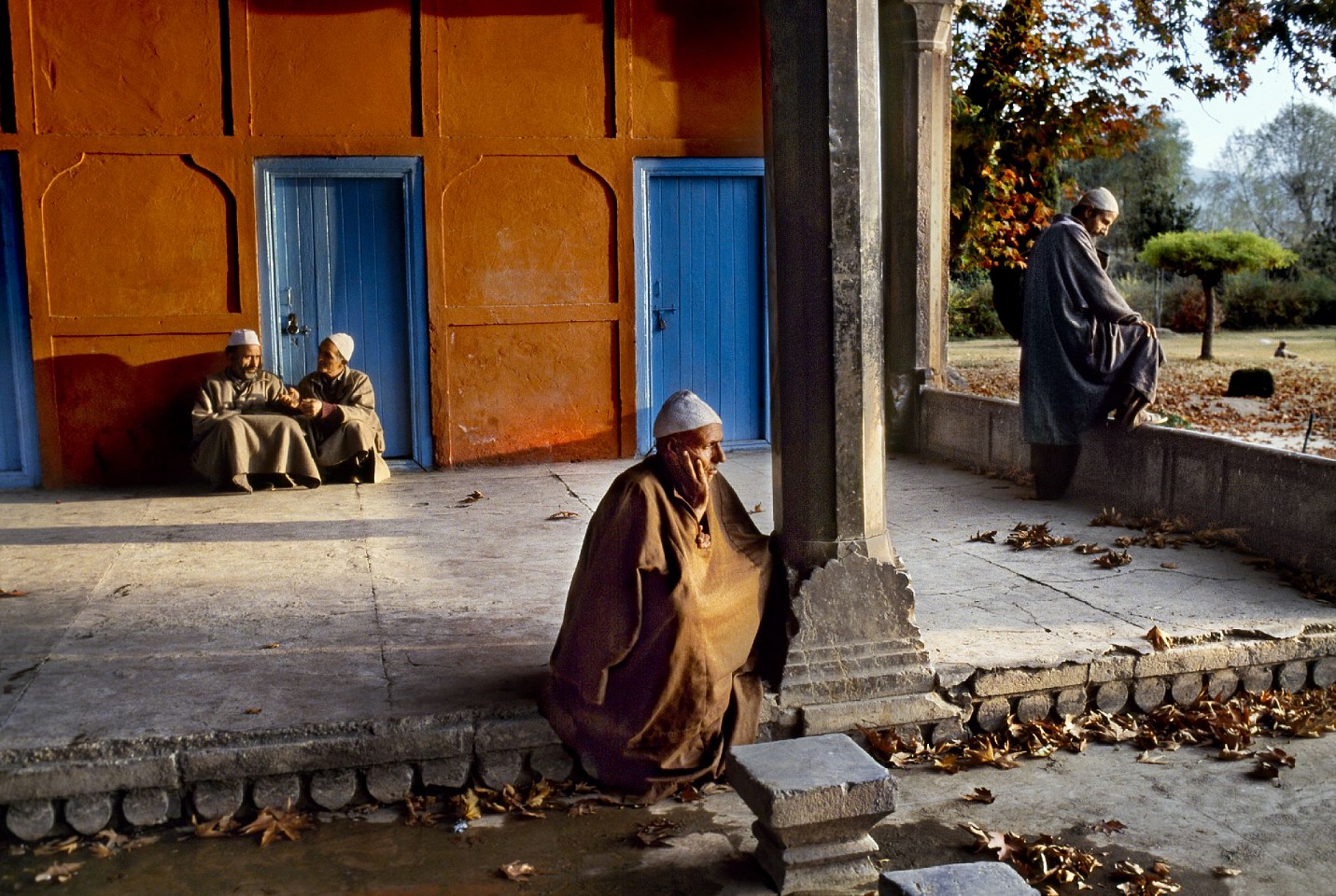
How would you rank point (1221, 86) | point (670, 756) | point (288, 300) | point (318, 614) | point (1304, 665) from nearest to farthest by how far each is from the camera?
point (670, 756) < point (1304, 665) < point (318, 614) < point (288, 300) < point (1221, 86)

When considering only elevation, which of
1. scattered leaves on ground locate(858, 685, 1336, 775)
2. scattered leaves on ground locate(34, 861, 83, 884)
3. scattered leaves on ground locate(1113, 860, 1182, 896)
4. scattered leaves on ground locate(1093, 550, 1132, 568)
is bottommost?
scattered leaves on ground locate(1113, 860, 1182, 896)

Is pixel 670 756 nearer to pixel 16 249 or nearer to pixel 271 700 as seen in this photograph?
pixel 271 700

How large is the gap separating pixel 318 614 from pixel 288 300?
4665 mm

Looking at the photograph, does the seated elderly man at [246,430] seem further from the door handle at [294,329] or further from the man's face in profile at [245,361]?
Answer: the door handle at [294,329]

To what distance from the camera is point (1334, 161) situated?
50188mm

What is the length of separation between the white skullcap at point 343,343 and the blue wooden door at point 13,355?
2.23m

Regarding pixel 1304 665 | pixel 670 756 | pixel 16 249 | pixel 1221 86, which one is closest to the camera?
pixel 670 756

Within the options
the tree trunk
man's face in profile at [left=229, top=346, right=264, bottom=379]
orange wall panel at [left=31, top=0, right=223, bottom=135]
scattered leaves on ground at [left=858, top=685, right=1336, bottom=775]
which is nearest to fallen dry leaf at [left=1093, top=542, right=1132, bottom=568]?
scattered leaves on ground at [left=858, top=685, right=1336, bottom=775]

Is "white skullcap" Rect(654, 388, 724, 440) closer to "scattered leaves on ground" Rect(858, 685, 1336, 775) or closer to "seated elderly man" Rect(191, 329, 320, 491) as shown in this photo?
"scattered leaves on ground" Rect(858, 685, 1336, 775)

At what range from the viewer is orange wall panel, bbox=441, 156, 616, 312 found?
33.5 ft

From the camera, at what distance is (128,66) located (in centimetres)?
940

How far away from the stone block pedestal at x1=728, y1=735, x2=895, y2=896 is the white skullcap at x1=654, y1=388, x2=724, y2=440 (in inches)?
47.2

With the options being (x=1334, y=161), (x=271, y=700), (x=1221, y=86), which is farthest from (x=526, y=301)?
(x=1334, y=161)

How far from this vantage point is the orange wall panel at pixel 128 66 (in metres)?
9.25
